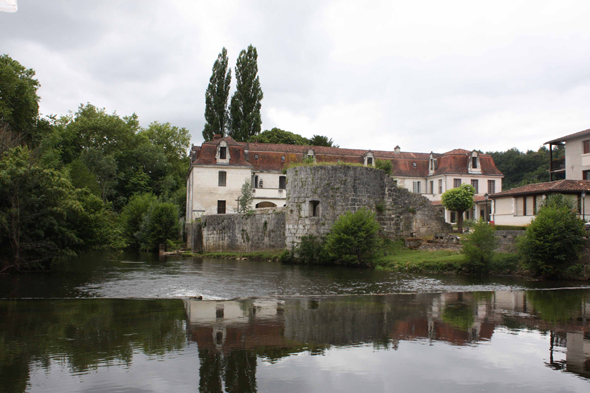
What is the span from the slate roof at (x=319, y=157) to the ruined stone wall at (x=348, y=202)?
52.4ft

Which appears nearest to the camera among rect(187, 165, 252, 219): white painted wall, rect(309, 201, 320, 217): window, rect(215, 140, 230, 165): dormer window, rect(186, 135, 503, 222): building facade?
rect(309, 201, 320, 217): window

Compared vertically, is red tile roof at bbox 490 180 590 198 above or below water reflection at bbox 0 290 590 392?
above

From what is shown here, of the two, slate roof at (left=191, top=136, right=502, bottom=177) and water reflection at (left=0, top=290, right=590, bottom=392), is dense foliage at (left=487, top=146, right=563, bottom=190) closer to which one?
slate roof at (left=191, top=136, right=502, bottom=177)

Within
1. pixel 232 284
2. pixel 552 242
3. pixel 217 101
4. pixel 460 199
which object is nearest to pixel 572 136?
pixel 460 199

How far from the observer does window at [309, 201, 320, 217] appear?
77.9 ft

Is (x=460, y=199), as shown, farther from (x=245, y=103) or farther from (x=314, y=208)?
(x=245, y=103)

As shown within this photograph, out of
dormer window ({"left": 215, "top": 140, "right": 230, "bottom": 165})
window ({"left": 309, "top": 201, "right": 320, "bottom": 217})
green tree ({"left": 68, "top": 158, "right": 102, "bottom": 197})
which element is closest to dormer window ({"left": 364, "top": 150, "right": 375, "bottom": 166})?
dormer window ({"left": 215, "top": 140, "right": 230, "bottom": 165})

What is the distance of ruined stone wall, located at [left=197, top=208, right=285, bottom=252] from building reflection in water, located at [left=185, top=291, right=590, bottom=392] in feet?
49.2

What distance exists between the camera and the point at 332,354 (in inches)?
259

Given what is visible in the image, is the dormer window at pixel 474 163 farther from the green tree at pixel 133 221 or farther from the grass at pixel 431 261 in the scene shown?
the green tree at pixel 133 221

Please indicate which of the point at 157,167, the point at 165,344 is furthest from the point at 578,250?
the point at 157,167

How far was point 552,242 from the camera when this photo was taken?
1600 cm

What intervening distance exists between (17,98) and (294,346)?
3234 centimetres

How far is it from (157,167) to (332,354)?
53.0m
